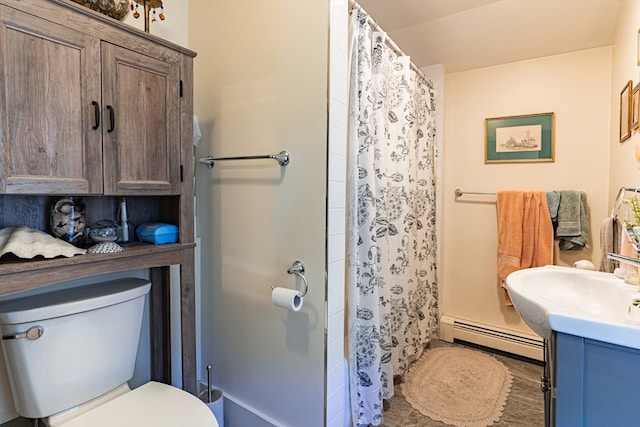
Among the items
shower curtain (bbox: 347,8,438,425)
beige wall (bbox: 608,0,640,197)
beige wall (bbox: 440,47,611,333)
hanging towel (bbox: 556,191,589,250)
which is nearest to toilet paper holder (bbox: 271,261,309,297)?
shower curtain (bbox: 347,8,438,425)

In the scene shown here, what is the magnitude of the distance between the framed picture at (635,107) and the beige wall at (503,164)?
0.86 metres

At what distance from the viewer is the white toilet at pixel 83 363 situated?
1113 millimetres

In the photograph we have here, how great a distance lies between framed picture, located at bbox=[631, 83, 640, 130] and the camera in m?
1.39

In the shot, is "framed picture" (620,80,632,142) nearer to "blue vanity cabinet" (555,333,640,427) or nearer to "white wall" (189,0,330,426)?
"blue vanity cabinet" (555,333,640,427)

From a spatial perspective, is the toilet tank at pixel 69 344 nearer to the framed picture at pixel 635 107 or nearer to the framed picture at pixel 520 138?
the framed picture at pixel 635 107

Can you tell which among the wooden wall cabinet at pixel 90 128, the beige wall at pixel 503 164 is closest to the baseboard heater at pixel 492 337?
the beige wall at pixel 503 164

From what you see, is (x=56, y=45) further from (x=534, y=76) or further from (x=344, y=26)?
(x=534, y=76)

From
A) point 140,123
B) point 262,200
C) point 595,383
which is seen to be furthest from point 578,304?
point 140,123

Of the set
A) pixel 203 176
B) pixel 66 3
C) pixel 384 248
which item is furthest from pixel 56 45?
pixel 384 248

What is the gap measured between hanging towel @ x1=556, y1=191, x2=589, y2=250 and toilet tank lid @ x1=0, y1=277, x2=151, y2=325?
2.63 meters

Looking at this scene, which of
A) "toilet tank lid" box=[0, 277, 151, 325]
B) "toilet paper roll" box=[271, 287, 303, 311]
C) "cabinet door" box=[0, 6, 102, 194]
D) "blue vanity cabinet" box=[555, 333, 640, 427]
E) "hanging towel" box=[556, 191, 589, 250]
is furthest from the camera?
"hanging towel" box=[556, 191, 589, 250]

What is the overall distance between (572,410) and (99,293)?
1.68 metres

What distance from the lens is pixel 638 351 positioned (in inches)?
33.1

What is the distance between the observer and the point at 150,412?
1206mm
